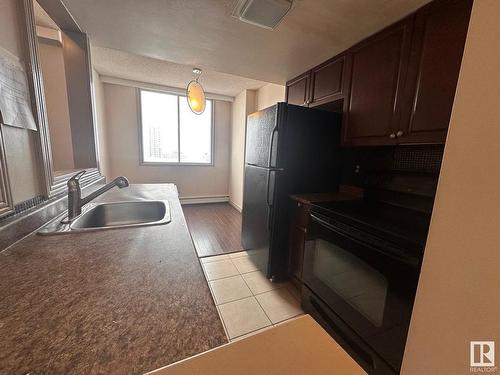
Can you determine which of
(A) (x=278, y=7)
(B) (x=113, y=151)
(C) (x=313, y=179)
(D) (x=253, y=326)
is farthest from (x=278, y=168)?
(B) (x=113, y=151)

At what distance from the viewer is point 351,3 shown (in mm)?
1183

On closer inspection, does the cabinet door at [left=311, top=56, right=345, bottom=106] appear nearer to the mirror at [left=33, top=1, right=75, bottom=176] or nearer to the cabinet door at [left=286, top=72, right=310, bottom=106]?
the cabinet door at [left=286, top=72, right=310, bottom=106]

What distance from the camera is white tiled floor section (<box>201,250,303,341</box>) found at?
5.04ft

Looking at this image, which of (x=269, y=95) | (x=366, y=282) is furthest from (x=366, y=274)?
(x=269, y=95)

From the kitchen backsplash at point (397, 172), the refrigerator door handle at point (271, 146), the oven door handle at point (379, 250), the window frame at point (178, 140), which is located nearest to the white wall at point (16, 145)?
the refrigerator door handle at point (271, 146)

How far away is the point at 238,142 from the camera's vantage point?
432 cm

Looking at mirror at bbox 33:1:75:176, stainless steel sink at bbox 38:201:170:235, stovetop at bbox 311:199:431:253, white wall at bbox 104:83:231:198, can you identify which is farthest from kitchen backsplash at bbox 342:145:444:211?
white wall at bbox 104:83:231:198

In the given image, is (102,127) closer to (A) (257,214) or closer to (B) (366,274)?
(A) (257,214)

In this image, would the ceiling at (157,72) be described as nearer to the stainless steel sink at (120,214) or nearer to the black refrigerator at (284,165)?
the black refrigerator at (284,165)

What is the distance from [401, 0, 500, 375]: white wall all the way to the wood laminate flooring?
7.14 ft

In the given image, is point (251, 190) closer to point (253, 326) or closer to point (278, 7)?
point (253, 326)

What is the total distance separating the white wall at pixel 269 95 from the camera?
10.2 ft

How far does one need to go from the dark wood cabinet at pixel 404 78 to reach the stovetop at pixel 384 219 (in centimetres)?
48

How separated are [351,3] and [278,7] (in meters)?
0.43
